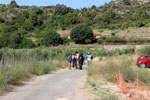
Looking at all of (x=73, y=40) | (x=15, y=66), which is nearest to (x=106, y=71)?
(x=15, y=66)

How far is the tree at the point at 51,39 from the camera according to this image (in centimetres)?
8131

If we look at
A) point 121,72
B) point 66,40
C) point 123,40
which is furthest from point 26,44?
point 121,72

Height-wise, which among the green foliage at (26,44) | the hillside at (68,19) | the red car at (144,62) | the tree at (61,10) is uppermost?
the tree at (61,10)

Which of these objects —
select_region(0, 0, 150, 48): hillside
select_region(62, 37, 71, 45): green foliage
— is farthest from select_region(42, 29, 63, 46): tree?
select_region(0, 0, 150, 48): hillside

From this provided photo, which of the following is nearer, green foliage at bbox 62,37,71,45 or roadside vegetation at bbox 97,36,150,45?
roadside vegetation at bbox 97,36,150,45

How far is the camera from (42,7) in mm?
150750

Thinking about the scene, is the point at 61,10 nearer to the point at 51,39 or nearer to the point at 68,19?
the point at 68,19

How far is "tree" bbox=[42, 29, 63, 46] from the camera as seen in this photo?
3201 inches

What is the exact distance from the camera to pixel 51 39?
8156cm

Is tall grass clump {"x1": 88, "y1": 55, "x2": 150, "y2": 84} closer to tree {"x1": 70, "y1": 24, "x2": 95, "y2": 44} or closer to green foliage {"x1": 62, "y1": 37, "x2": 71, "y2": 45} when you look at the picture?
tree {"x1": 70, "y1": 24, "x2": 95, "y2": 44}

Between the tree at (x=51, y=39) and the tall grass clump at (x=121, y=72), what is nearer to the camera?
the tall grass clump at (x=121, y=72)

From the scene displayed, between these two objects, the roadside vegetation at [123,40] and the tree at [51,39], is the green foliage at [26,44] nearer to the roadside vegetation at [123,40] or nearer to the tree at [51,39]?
the tree at [51,39]

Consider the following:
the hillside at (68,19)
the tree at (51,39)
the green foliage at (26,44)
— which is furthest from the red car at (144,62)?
the hillside at (68,19)

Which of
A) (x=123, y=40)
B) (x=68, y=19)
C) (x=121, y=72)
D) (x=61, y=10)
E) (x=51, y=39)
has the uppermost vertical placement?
(x=61, y=10)
